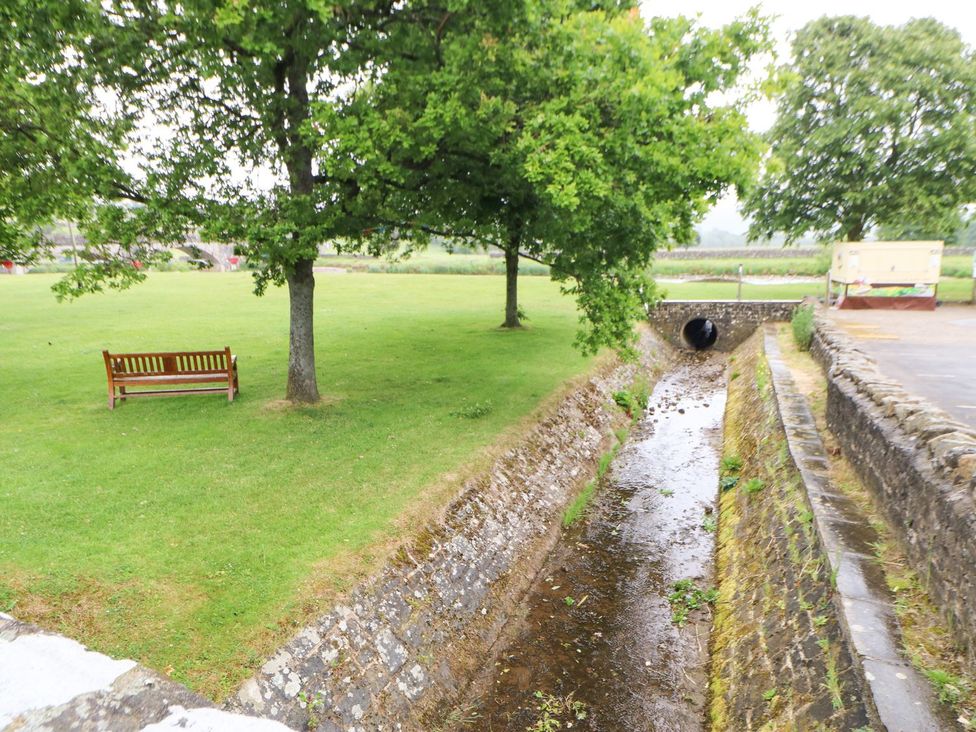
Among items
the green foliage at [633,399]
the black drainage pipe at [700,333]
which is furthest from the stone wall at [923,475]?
the black drainage pipe at [700,333]

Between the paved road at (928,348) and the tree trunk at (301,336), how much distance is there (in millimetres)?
11241

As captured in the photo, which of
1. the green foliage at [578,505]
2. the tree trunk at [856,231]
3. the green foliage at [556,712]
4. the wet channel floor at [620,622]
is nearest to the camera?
the green foliage at [556,712]

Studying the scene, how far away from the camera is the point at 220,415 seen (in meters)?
12.2

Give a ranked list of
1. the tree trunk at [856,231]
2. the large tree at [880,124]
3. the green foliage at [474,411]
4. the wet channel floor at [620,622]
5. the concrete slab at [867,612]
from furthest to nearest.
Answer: the tree trunk at [856,231] → the large tree at [880,124] → the green foliage at [474,411] → the wet channel floor at [620,622] → the concrete slab at [867,612]

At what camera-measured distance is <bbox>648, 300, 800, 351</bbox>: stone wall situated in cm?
2756

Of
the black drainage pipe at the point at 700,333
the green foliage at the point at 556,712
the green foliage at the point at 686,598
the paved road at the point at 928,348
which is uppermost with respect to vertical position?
the paved road at the point at 928,348

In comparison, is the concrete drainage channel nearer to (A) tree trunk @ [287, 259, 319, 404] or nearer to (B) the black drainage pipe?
(A) tree trunk @ [287, 259, 319, 404]

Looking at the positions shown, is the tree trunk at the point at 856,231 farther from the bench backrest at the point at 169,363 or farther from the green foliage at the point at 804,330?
the bench backrest at the point at 169,363

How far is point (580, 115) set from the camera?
29.0ft

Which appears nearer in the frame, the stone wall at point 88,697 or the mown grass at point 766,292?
the stone wall at point 88,697

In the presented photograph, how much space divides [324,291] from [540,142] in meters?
31.8

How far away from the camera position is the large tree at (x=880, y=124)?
990 inches

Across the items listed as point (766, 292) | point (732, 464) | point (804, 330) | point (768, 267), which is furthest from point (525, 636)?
point (768, 267)

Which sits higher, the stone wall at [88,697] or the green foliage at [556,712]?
the stone wall at [88,697]
